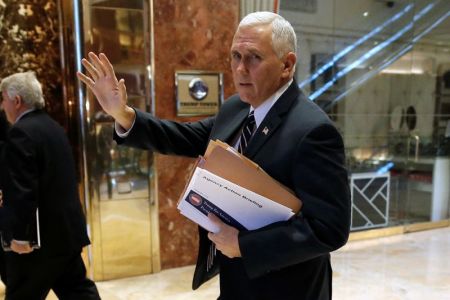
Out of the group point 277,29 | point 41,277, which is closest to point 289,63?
point 277,29

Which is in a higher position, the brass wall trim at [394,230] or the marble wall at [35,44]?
the marble wall at [35,44]

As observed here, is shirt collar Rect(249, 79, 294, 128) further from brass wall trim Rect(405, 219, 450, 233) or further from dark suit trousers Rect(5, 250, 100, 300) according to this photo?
brass wall trim Rect(405, 219, 450, 233)

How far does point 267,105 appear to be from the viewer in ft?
4.51

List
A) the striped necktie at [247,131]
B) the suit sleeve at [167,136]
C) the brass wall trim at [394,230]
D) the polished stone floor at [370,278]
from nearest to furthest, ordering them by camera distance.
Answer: the striped necktie at [247,131], the suit sleeve at [167,136], the polished stone floor at [370,278], the brass wall trim at [394,230]

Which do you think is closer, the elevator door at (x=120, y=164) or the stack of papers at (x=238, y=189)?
the stack of papers at (x=238, y=189)

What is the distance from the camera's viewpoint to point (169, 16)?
11.3ft

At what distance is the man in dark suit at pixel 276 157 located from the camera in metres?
1.19

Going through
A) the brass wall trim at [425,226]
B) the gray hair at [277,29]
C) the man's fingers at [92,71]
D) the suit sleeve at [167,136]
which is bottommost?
the brass wall trim at [425,226]

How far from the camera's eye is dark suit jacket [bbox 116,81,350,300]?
3.87 feet

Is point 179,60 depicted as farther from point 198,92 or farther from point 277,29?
point 277,29

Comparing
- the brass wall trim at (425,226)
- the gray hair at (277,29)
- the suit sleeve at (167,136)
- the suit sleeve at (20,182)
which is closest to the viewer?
the gray hair at (277,29)

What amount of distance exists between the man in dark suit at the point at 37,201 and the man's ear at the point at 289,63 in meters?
1.57

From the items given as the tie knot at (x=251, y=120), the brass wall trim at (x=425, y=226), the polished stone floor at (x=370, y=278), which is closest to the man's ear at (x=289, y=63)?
the tie knot at (x=251, y=120)

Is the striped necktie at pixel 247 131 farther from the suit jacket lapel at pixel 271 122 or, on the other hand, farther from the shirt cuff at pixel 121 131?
the shirt cuff at pixel 121 131
